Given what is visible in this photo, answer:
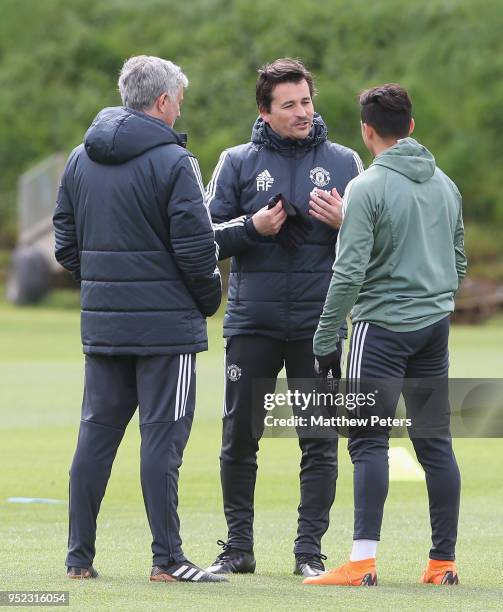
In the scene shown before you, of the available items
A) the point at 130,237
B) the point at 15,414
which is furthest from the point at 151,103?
the point at 15,414

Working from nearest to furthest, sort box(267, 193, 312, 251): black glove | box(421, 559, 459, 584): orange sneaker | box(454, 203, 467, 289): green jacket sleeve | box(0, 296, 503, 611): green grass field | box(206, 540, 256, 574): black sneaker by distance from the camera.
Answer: box(0, 296, 503, 611): green grass field → box(421, 559, 459, 584): orange sneaker → box(454, 203, 467, 289): green jacket sleeve → box(267, 193, 312, 251): black glove → box(206, 540, 256, 574): black sneaker

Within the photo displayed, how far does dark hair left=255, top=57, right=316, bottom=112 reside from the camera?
6043 millimetres

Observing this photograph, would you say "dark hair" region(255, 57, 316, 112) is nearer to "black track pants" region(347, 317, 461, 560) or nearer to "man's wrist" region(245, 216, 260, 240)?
"man's wrist" region(245, 216, 260, 240)

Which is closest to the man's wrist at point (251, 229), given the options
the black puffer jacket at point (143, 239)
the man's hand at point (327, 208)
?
the man's hand at point (327, 208)

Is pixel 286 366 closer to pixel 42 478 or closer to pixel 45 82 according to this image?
pixel 42 478

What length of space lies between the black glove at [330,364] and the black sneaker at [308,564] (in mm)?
817

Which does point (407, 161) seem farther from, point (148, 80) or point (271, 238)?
Answer: point (148, 80)

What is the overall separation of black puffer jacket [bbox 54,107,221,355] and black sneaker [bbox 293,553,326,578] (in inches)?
42.4

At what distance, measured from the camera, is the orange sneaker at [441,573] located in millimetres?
5586

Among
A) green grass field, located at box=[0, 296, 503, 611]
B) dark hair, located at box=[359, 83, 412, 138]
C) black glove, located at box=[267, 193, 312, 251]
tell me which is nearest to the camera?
green grass field, located at box=[0, 296, 503, 611]

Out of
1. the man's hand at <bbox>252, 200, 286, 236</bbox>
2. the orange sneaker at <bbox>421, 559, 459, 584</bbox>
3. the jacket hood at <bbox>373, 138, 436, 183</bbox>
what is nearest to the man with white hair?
the man's hand at <bbox>252, 200, 286, 236</bbox>

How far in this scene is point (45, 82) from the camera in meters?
47.6

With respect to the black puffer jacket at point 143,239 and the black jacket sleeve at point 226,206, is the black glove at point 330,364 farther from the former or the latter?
the black jacket sleeve at point 226,206

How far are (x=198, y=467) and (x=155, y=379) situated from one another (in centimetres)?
480
